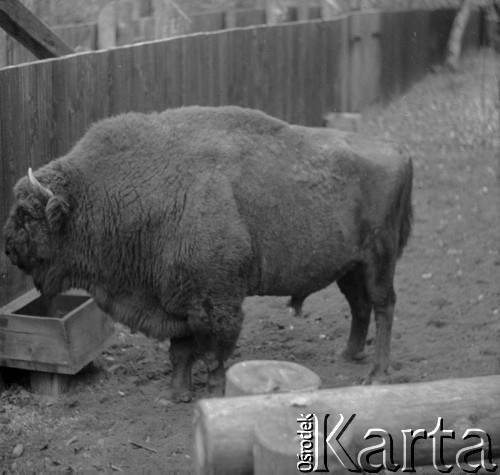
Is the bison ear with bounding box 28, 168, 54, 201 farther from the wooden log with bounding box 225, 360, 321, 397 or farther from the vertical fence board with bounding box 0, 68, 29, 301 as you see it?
the wooden log with bounding box 225, 360, 321, 397

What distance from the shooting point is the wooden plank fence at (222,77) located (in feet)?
22.2

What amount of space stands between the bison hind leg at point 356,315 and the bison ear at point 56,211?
2.32 m

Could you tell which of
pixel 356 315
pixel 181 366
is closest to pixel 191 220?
pixel 181 366

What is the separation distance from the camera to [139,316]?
6188 millimetres

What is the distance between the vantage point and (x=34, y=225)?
598cm

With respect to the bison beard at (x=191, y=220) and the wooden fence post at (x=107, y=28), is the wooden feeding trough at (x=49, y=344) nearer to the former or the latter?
the bison beard at (x=191, y=220)

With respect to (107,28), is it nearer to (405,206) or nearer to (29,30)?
(29,30)

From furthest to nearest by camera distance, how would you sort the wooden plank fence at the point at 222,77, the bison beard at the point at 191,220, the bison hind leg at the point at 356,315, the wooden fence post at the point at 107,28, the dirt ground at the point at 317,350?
1. the wooden fence post at the point at 107,28
2. the bison hind leg at the point at 356,315
3. the wooden plank fence at the point at 222,77
4. the bison beard at the point at 191,220
5. the dirt ground at the point at 317,350

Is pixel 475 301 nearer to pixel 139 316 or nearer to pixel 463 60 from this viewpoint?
pixel 139 316

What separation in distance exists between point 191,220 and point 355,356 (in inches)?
79.6

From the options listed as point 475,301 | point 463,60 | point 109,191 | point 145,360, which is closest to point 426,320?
point 475,301

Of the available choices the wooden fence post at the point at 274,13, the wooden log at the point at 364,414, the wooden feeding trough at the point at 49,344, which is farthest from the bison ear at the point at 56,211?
the wooden fence post at the point at 274,13

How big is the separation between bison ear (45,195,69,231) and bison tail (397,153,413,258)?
2.55 meters

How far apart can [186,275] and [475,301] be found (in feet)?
11.0
